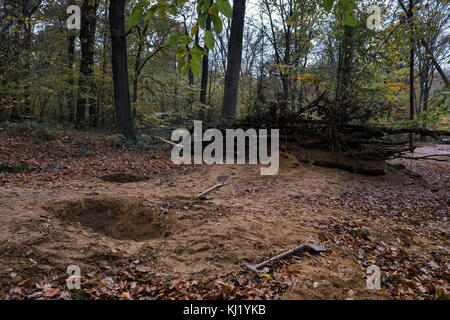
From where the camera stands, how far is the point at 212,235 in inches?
123

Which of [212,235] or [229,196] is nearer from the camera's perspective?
[212,235]

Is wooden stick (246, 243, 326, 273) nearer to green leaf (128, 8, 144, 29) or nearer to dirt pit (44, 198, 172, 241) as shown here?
dirt pit (44, 198, 172, 241)

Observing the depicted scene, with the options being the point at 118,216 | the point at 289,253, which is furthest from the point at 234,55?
the point at 289,253

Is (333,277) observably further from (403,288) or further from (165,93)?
(165,93)

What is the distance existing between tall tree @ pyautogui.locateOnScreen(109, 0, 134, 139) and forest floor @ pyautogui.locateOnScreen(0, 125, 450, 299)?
12.3ft

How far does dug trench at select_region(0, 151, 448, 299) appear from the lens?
2449 mm

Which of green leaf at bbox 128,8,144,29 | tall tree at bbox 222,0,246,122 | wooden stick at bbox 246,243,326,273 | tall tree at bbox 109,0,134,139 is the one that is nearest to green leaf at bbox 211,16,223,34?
green leaf at bbox 128,8,144,29

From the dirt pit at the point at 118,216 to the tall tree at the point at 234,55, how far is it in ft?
19.5

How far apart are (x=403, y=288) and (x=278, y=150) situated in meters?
5.39

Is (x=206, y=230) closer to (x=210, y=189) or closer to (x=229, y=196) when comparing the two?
(x=229, y=196)

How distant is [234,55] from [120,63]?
416 cm

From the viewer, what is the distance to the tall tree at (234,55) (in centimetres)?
944

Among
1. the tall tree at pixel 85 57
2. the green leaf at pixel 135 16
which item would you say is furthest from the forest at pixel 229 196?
Result: the tall tree at pixel 85 57
